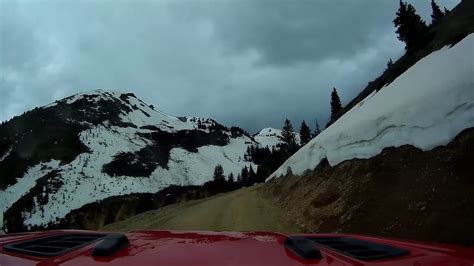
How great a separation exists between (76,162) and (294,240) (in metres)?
197

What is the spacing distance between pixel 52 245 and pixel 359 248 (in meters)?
1.93

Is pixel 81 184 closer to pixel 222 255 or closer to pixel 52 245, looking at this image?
pixel 52 245

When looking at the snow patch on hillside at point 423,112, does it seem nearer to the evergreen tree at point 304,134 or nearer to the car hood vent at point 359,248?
the car hood vent at point 359,248

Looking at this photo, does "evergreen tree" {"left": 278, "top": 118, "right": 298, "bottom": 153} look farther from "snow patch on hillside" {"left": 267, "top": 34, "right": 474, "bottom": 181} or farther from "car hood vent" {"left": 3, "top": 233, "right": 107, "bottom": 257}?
"car hood vent" {"left": 3, "top": 233, "right": 107, "bottom": 257}

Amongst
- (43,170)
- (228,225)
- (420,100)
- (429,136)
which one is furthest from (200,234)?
(43,170)

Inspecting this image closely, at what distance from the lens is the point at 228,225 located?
61.9 ft

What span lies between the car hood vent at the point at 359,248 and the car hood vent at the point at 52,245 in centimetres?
159

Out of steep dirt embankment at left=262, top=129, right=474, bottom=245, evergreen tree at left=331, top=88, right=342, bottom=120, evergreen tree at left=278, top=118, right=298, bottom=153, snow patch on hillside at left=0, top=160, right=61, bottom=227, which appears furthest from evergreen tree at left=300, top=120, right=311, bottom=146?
snow patch on hillside at left=0, top=160, right=61, bottom=227

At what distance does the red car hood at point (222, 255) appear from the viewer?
2273 millimetres

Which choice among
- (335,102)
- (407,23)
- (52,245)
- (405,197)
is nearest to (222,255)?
(52,245)

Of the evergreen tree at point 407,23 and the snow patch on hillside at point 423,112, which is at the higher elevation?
the evergreen tree at point 407,23

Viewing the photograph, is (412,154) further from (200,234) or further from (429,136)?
(200,234)

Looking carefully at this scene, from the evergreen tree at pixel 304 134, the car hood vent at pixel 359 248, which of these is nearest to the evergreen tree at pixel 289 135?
the evergreen tree at pixel 304 134

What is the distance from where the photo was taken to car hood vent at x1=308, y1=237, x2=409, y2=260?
248 centimetres
